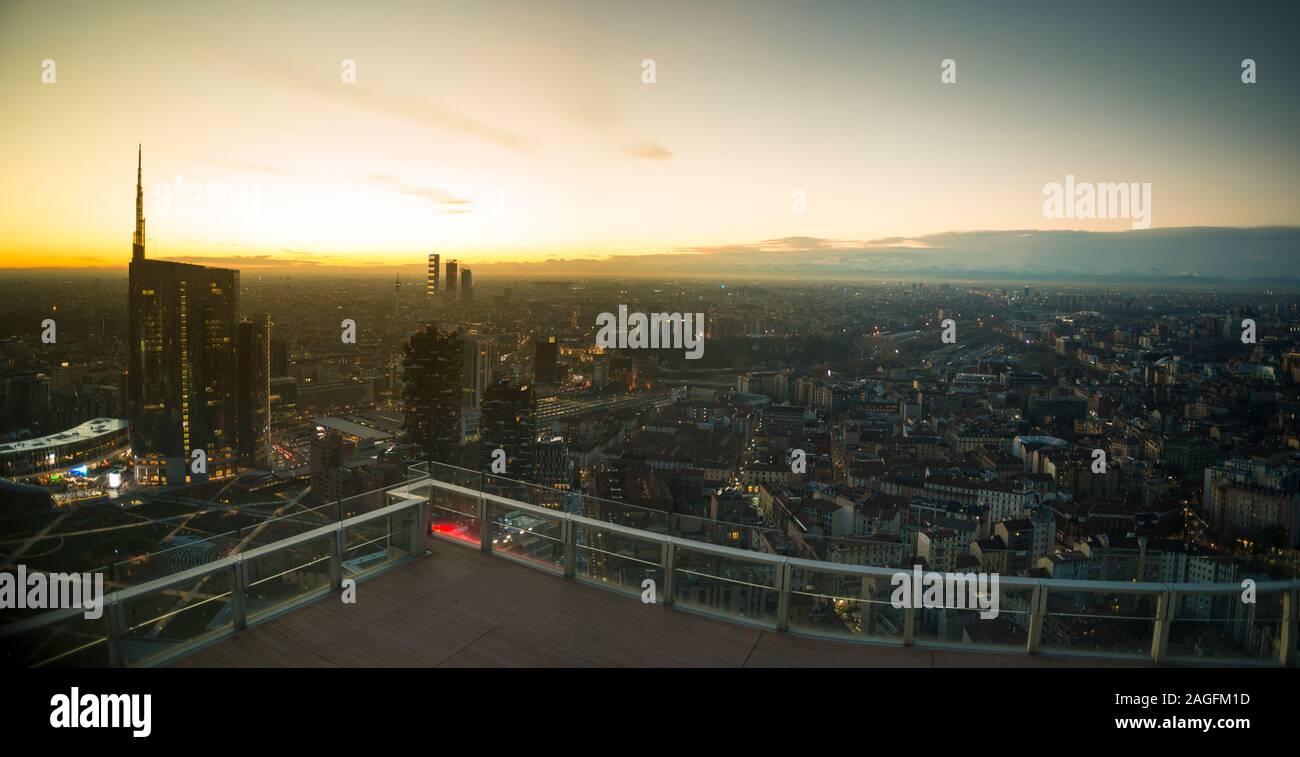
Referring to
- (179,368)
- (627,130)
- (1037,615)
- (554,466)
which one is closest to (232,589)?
(1037,615)

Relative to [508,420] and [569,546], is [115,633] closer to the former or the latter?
[569,546]

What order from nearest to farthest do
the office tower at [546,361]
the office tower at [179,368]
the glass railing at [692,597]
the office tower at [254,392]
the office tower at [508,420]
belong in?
the glass railing at [692,597] < the office tower at [179,368] < the office tower at [254,392] < the office tower at [508,420] < the office tower at [546,361]

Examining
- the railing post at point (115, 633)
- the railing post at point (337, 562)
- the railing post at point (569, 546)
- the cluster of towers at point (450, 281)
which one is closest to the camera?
the railing post at point (115, 633)

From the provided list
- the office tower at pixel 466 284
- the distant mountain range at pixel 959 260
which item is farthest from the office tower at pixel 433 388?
the distant mountain range at pixel 959 260

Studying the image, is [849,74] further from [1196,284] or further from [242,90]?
[242,90]

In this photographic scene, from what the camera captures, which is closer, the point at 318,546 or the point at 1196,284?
the point at 318,546

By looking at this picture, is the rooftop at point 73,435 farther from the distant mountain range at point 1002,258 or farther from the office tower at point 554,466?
the distant mountain range at point 1002,258
